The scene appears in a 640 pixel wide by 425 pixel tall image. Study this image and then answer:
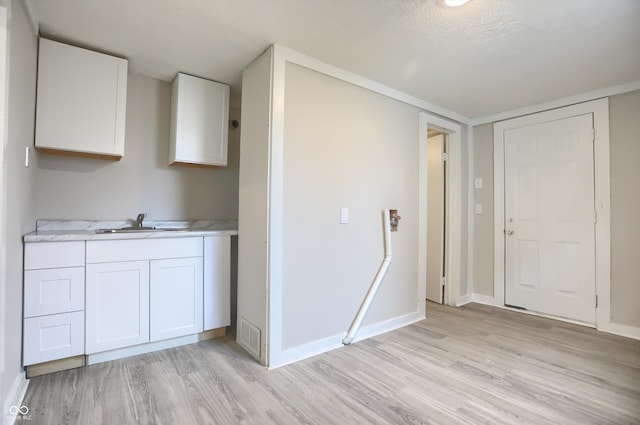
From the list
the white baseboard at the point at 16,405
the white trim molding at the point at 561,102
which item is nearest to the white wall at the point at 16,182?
the white baseboard at the point at 16,405

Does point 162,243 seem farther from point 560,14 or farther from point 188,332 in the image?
point 560,14

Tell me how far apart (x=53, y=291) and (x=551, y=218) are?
424cm

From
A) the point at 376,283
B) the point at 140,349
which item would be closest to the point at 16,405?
the point at 140,349

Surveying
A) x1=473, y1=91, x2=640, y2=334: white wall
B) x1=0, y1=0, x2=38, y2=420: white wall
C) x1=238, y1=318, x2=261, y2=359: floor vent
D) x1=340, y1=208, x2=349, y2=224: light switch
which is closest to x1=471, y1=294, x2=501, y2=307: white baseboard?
x1=473, y1=91, x2=640, y2=334: white wall

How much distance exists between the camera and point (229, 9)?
1.76m

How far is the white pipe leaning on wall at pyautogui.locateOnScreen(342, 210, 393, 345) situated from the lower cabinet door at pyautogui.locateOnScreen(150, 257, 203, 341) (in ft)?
3.93

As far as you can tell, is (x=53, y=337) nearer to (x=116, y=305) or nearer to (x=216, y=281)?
(x=116, y=305)

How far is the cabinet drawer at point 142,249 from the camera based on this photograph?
203 cm

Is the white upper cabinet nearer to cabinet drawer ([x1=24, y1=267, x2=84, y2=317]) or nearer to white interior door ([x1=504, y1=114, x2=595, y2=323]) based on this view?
cabinet drawer ([x1=24, y1=267, x2=84, y2=317])

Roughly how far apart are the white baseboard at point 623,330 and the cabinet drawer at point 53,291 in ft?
14.0

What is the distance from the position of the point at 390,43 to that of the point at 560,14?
3.14ft

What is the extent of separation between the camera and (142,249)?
7.16 feet

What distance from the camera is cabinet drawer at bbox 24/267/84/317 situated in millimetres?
1825

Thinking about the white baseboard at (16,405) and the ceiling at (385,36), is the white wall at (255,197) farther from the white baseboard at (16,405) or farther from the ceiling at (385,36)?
the white baseboard at (16,405)
